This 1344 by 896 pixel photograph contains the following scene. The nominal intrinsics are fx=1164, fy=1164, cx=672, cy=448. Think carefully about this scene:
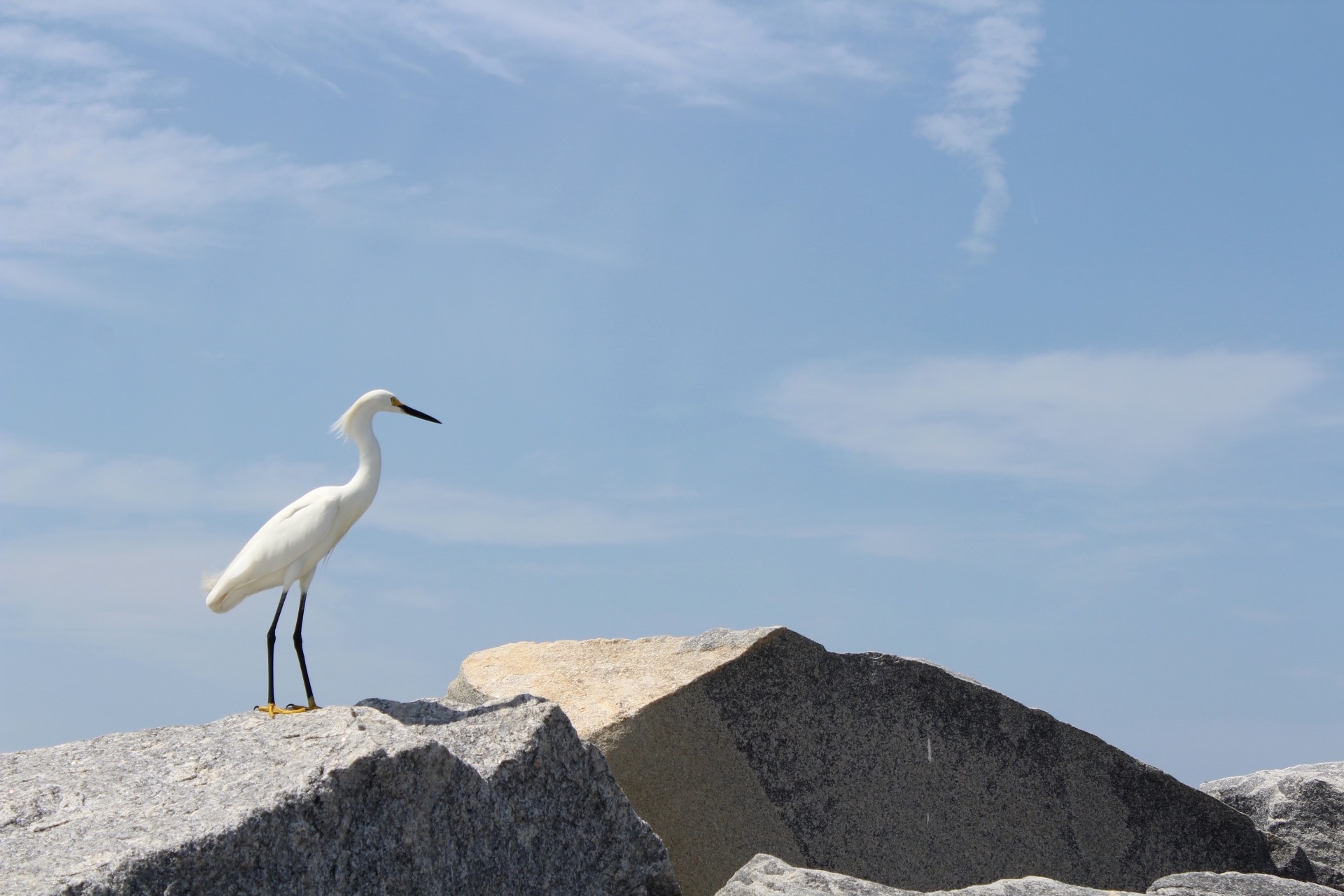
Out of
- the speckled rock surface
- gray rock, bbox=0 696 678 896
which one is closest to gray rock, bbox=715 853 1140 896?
gray rock, bbox=0 696 678 896

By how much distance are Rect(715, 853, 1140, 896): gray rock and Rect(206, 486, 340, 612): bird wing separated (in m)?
3.02

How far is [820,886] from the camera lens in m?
3.86

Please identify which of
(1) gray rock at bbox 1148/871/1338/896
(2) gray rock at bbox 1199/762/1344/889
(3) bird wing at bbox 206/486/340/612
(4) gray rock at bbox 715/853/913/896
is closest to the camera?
(4) gray rock at bbox 715/853/913/896

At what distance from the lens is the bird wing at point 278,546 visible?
599 centimetres

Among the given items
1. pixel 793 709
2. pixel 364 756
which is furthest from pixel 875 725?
pixel 364 756

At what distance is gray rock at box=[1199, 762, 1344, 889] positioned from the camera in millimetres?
6812

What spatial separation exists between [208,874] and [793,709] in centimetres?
317

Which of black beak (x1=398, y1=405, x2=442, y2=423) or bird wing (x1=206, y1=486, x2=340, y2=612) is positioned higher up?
black beak (x1=398, y1=405, x2=442, y2=423)

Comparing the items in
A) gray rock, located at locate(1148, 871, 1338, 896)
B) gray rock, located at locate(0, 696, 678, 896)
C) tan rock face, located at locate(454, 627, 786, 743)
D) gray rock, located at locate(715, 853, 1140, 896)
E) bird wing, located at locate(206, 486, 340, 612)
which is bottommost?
gray rock, located at locate(1148, 871, 1338, 896)

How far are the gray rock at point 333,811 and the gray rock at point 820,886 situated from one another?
39cm

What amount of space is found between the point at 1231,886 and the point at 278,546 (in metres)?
4.61

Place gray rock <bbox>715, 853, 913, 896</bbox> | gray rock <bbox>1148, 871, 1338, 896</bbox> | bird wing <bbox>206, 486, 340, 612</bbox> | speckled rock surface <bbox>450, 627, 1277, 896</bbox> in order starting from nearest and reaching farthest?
gray rock <bbox>715, 853, 913, 896</bbox>
gray rock <bbox>1148, 871, 1338, 896</bbox>
speckled rock surface <bbox>450, 627, 1277, 896</bbox>
bird wing <bbox>206, 486, 340, 612</bbox>

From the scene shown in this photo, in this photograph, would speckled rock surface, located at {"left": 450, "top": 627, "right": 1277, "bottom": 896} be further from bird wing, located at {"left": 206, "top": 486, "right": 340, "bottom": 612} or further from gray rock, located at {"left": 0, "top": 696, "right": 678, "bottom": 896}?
gray rock, located at {"left": 0, "top": 696, "right": 678, "bottom": 896}

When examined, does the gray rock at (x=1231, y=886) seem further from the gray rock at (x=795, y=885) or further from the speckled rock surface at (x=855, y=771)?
the speckled rock surface at (x=855, y=771)
